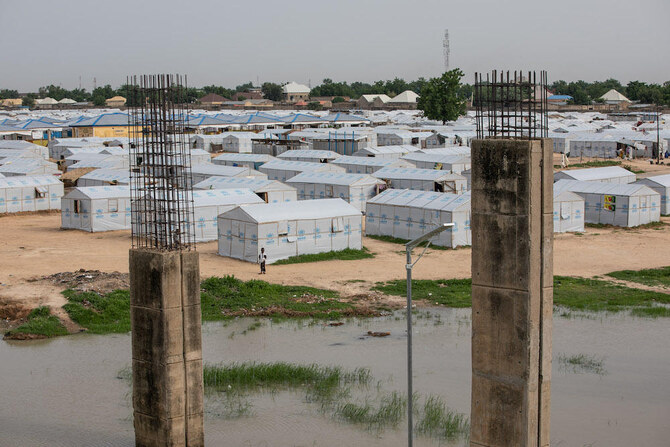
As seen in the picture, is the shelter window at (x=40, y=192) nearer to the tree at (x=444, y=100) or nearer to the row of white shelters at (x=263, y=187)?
the row of white shelters at (x=263, y=187)

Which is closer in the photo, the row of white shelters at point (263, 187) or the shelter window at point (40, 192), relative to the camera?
the row of white shelters at point (263, 187)

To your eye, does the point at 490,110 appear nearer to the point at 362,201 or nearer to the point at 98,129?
the point at 362,201

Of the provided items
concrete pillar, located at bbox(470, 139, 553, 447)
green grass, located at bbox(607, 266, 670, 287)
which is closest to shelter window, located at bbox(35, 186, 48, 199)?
green grass, located at bbox(607, 266, 670, 287)

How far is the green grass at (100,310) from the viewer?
22578 millimetres

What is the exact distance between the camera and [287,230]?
97.2ft

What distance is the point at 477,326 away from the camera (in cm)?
1195

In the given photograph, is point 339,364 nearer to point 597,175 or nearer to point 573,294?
point 573,294

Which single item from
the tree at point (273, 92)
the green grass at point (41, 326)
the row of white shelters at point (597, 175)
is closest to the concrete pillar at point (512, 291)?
the green grass at point (41, 326)

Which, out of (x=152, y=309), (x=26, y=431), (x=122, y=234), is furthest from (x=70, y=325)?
(x=122, y=234)

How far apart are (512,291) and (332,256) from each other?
18.9 metres

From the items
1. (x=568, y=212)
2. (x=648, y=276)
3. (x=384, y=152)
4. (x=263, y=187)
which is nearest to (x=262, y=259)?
(x=263, y=187)

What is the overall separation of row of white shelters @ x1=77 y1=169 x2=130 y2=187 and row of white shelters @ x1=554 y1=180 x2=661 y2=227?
22059 millimetres

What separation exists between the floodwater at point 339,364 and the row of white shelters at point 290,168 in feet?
86.4

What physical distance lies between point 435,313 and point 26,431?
38.8 feet
